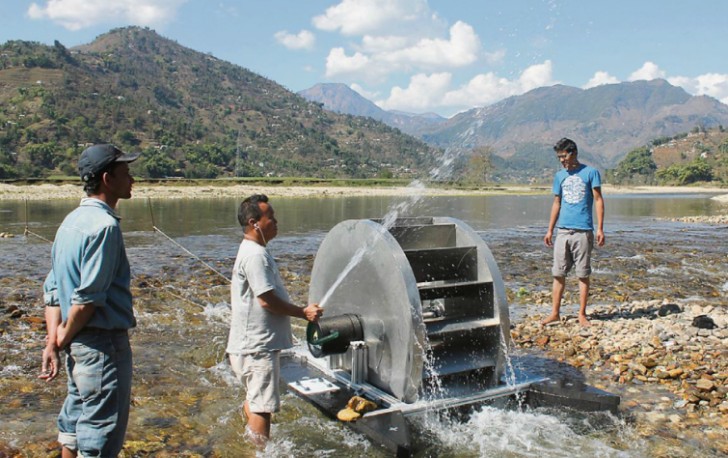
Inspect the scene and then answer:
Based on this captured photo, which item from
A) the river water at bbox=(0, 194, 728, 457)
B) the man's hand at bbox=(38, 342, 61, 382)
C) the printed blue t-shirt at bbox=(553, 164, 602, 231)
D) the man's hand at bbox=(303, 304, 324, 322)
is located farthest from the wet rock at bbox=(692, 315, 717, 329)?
the man's hand at bbox=(38, 342, 61, 382)

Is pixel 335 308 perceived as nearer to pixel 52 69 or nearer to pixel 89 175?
pixel 89 175

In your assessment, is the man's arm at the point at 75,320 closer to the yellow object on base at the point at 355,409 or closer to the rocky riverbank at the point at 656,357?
the yellow object on base at the point at 355,409

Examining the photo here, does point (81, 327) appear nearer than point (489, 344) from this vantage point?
Yes

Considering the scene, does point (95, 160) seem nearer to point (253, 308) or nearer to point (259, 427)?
point (253, 308)

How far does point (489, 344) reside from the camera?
6273mm

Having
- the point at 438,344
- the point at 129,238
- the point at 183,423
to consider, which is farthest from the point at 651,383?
the point at 129,238

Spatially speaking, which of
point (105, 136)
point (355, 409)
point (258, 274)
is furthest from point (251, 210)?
point (105, 136)

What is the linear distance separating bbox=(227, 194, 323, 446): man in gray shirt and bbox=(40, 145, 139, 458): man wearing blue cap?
1173 mm

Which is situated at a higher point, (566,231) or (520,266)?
(566,231)

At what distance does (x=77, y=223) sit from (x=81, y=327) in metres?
0.62

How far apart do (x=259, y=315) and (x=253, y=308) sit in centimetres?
8

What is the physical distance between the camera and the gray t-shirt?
4.92 meters

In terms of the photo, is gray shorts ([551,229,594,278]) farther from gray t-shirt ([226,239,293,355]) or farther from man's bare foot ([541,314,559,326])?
gray t-shirt ([226,239,293,355])

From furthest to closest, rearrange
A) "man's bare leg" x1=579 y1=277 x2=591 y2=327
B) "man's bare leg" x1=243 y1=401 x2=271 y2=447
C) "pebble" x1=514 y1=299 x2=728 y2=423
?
"man's bare leg" x1=579 y1=277 x2=591 y2=327
"pebble" x1=514 y1=299 x2=728 y2=423
"man's bare leg" x1=243 y1=401 x2=271 y2=447
